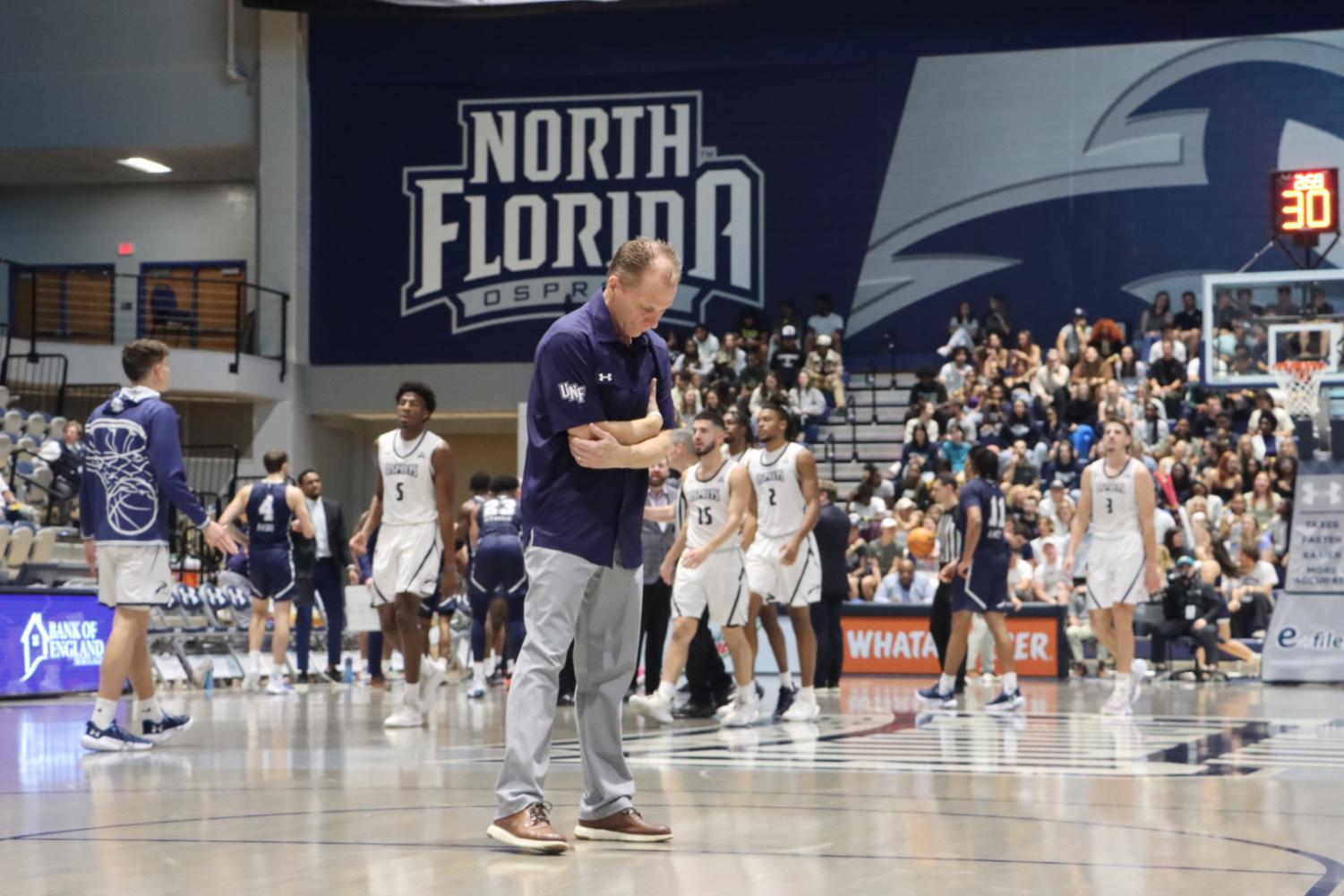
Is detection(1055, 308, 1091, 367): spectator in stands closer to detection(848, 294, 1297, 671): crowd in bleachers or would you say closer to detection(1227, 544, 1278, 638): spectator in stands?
detection(848, 294, 1297, 671): crowd in bleachers

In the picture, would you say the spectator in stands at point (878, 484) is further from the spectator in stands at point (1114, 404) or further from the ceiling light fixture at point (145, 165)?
the ceiling light fixture at point (145, 165)

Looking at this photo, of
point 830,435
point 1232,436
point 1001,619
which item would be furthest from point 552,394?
point 830,435

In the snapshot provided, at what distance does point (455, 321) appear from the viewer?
100ft

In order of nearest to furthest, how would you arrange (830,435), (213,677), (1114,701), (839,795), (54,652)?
(839,795)
(1114,701)
(54,652)
(213,677)
(830,435)

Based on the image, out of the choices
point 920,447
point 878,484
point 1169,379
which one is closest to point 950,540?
point 878,484

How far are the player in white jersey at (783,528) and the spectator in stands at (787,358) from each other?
629 inches

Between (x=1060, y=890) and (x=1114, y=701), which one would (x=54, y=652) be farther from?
(x=1060, y=890)

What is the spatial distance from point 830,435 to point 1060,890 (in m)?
23.0

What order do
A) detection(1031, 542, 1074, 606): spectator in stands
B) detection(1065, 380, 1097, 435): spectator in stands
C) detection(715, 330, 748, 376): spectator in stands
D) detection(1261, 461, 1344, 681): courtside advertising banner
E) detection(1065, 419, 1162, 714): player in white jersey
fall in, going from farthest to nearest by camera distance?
detection(715, 330, 748, 376): spectator in stands < detection(1065, 380, 1097, 435): spectator in stands < detection(1031, 542, 1074, 606): spectator in stands < detection(1261, 461, 1344, 681): courtside advertising banner < detection(1065, 419, 1162, 714): player in white jersey

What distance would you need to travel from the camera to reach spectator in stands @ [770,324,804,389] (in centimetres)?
2772

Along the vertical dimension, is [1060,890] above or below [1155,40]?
below

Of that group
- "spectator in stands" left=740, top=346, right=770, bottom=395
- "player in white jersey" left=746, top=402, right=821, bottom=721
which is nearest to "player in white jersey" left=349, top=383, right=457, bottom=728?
"player in white jersey" left=746, top=402, right=821, bottom=721

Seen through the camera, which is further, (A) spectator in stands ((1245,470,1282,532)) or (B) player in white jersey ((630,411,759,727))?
(A) spectator in stands ((1245,470,1282,532))

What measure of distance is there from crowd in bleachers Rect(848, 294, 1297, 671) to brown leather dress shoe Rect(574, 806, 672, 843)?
45.0 feet
